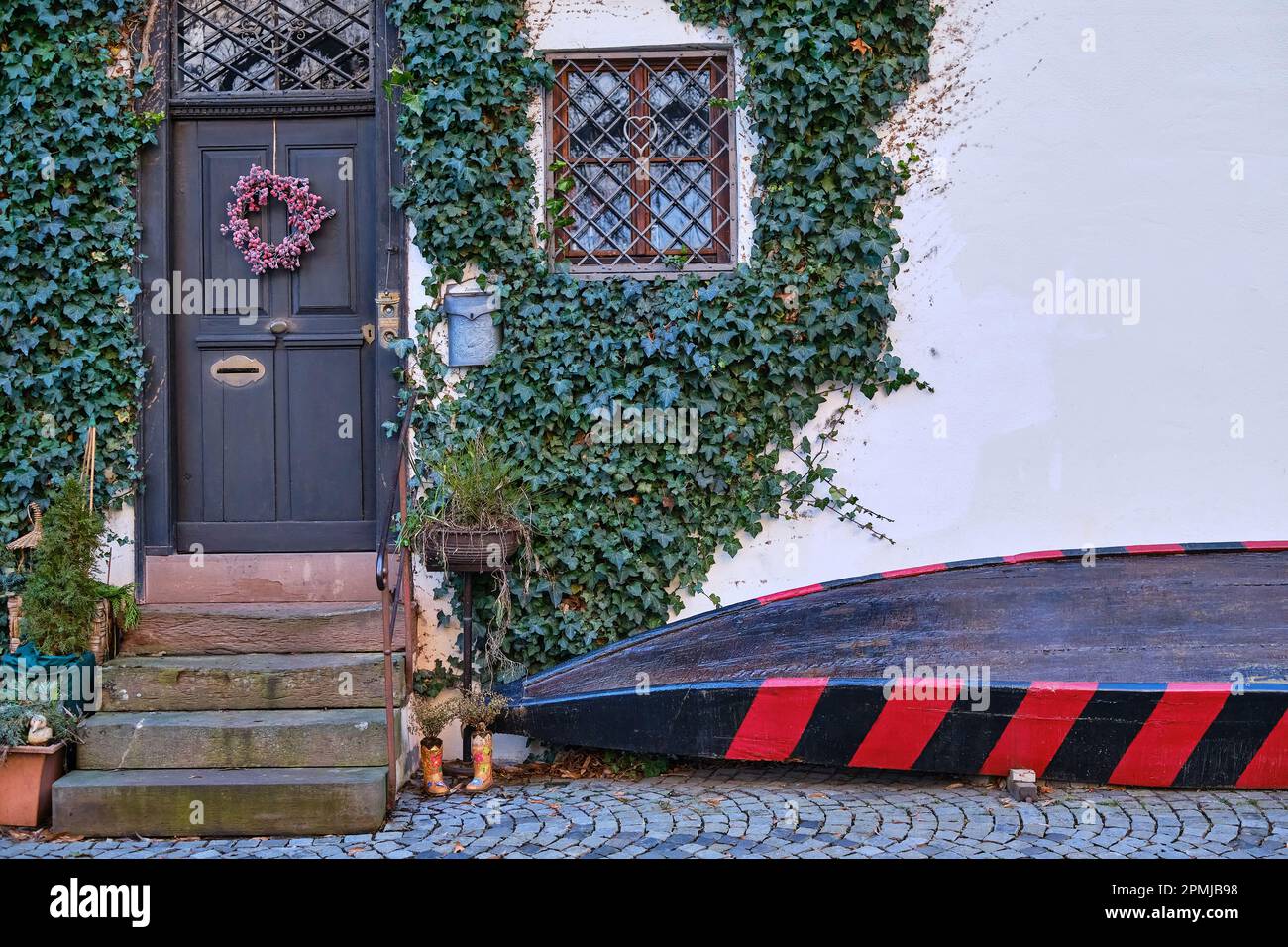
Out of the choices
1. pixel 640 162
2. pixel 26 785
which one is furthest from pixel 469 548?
pixel 640 162

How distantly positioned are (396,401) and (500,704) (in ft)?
4.97

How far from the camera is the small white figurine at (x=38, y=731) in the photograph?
433 cm

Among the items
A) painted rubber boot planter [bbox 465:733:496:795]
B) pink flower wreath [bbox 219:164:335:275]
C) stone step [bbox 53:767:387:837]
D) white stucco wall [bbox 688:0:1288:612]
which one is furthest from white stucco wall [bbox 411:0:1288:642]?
stone step [bbox 53:767:387:837]

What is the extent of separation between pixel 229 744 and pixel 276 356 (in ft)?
6.27

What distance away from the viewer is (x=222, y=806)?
166 inches

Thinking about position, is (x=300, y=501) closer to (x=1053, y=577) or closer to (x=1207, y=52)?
(x=1053, y=577)

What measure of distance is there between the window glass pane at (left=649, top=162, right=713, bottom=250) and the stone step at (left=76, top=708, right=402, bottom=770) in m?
2.58

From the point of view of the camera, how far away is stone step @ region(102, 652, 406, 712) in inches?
184

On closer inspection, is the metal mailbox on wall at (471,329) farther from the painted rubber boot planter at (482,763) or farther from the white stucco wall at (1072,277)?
the painted rubber boot planter at (482,763)

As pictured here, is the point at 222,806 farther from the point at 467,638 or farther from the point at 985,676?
the point at 985,676

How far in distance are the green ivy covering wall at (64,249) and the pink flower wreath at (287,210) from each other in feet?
1.56

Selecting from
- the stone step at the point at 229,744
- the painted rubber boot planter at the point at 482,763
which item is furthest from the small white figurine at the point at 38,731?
the painted rubber boot planter at the point at 482,763
